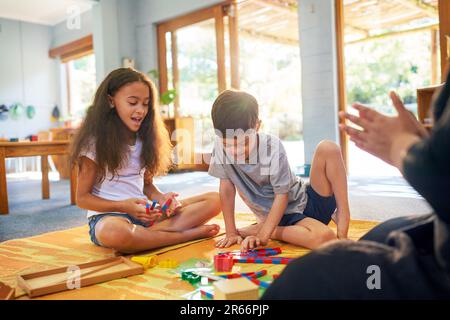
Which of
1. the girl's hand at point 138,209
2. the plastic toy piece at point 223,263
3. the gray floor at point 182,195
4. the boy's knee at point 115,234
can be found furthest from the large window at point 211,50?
the plastic toy piece at point 223,263

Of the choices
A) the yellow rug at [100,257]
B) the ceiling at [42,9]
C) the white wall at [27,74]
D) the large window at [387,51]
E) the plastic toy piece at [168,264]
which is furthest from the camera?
the white wall at [27,74]

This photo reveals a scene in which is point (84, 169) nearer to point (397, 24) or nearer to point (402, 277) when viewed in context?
point (402, 277)

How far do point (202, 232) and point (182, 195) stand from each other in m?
1.40

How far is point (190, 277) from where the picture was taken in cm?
115

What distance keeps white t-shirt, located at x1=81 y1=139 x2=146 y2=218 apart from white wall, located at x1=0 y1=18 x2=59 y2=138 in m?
5.73

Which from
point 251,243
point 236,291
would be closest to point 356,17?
point 251,243

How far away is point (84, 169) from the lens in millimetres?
1536

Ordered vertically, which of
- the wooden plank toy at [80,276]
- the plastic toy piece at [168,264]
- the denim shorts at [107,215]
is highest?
the denim shorts at [107,215]

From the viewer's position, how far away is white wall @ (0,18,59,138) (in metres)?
6.50

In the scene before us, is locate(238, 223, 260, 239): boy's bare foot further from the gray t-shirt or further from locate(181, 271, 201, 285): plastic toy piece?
locate(181, 271, 201, 285): plastic toy piece

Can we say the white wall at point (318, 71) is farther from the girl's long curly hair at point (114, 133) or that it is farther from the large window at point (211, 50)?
the girl's long curly hair at point (114, 133)

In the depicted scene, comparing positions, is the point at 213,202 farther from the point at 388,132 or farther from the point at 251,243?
the point at 388,132

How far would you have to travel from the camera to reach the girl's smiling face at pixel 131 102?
1.59 meters

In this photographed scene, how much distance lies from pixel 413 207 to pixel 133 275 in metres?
1.64
